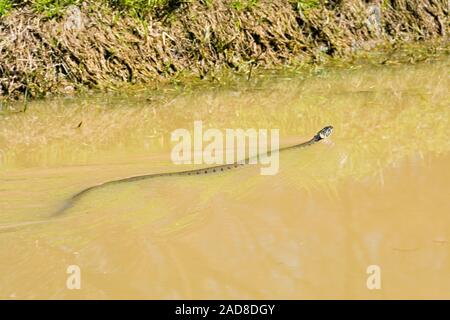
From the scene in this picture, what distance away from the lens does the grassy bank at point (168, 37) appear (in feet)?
29.6

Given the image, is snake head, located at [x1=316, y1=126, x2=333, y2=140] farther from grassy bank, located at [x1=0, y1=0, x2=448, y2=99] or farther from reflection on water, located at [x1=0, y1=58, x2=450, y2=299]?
grassy bank, located at [x1=0, y1=0, x2=448, y2=99]

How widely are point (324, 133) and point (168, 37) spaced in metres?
2.86

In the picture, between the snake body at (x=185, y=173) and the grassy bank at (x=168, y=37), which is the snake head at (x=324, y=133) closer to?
the snake body at (x=185, y=173)

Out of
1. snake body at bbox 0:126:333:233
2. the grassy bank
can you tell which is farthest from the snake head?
the grassy bank

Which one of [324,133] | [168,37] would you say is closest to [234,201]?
[324,133]

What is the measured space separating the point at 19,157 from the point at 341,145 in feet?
9.90

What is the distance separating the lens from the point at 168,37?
31.6 ft

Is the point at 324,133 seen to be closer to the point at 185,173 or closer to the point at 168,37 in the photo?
the point at 185,173

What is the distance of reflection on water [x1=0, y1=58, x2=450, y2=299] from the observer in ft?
16.3

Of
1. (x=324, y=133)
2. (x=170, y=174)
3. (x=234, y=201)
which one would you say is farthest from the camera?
(x=324, y=133)

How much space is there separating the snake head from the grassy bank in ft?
7.60

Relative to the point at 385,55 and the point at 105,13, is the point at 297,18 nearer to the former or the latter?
the point at 385,55

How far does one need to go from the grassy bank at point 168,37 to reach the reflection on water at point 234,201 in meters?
0.45

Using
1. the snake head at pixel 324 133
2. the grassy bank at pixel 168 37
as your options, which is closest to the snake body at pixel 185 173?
the snake head at pixel 324 133
